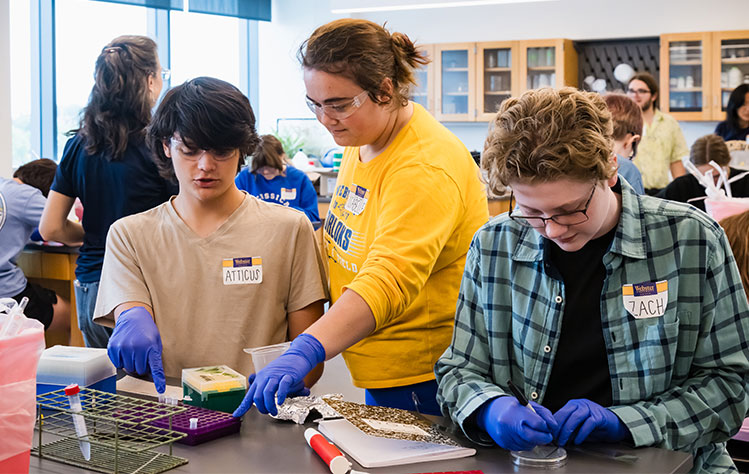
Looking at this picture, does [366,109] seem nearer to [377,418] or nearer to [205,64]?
[377,418]

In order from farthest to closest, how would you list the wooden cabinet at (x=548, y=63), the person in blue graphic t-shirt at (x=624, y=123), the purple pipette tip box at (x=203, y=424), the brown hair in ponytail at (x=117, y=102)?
the wooden cabinet at (x=548, y=63)
the person in blue graphic t-shirt at (x=624, y=123)
the brown hair in ponytail at (x=117, y=102)
the purple pipette tip box at (x=203, y=424)

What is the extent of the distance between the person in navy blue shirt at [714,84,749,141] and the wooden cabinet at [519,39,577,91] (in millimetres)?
2134

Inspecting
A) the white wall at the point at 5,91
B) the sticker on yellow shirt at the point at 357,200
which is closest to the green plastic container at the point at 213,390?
the sticker on yellow shirt at the point at 357,200

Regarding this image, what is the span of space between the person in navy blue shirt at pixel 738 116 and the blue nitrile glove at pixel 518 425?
16.7 ft

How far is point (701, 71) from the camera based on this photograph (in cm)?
722

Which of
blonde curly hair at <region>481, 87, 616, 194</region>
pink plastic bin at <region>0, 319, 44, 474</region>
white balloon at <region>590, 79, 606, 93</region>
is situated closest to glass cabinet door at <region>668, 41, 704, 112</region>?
white balloon at <region>590, 79, 606, 93</region>

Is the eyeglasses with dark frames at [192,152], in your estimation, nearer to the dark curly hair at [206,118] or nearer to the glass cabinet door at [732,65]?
the dark curly hair at [206,118]

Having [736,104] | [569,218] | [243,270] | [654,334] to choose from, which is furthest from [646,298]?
[736,104]

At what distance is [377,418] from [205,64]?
24.1 feet

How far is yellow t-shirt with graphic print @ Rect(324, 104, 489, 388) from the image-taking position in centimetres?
159

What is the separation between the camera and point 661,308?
4.47 ft

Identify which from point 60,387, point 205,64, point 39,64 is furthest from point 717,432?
point 205,64

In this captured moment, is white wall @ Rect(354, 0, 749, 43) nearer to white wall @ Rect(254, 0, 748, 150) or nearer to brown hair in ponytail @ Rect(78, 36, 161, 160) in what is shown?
white wall @ Rect(254, 0, 748, 150)

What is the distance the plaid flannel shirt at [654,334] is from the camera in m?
1.33
